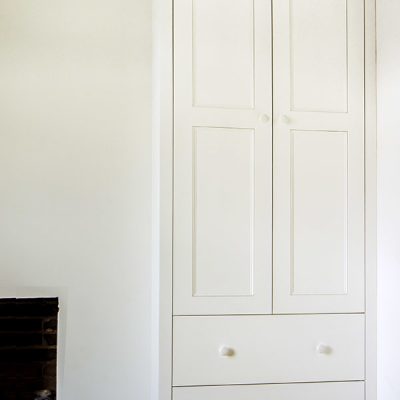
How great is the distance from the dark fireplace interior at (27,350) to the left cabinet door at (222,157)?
0.65 m

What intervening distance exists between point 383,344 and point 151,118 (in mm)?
1280

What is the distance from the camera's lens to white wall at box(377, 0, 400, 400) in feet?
5.13

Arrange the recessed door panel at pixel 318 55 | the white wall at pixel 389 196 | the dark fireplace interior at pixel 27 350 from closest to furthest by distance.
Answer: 1. the white wall at pixel 389 196
2. the recessed door panel at pixel 318 55
3. the dark fireplace interior at pixel 27 350

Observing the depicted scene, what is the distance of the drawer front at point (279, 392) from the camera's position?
1589mm

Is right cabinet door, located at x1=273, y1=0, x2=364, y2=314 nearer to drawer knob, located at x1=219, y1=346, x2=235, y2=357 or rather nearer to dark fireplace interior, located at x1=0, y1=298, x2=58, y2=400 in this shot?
drawer knob, located at x1=219, y1=346, x2=235, y2=357

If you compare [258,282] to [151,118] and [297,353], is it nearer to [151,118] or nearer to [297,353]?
[297,353]

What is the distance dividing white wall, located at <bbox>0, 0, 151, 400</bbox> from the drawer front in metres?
0.45

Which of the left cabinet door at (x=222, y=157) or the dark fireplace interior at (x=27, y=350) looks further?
the dark fireplace interior at (x=27, y=350)

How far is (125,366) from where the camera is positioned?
1971 mm

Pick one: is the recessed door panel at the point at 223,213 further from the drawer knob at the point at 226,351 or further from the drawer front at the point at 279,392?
the drawer front at the point at 279,392

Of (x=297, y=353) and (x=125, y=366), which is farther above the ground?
(x=297, y=353)

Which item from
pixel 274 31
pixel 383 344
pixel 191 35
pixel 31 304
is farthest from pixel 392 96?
pixel 31 304

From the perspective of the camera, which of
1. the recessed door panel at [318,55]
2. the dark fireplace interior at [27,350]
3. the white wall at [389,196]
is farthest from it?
the dark fireplace interior at [27,350]

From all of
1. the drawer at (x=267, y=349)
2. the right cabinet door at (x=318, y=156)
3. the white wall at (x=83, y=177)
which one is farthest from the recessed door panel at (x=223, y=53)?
the drawer at (x=267, y=349)
